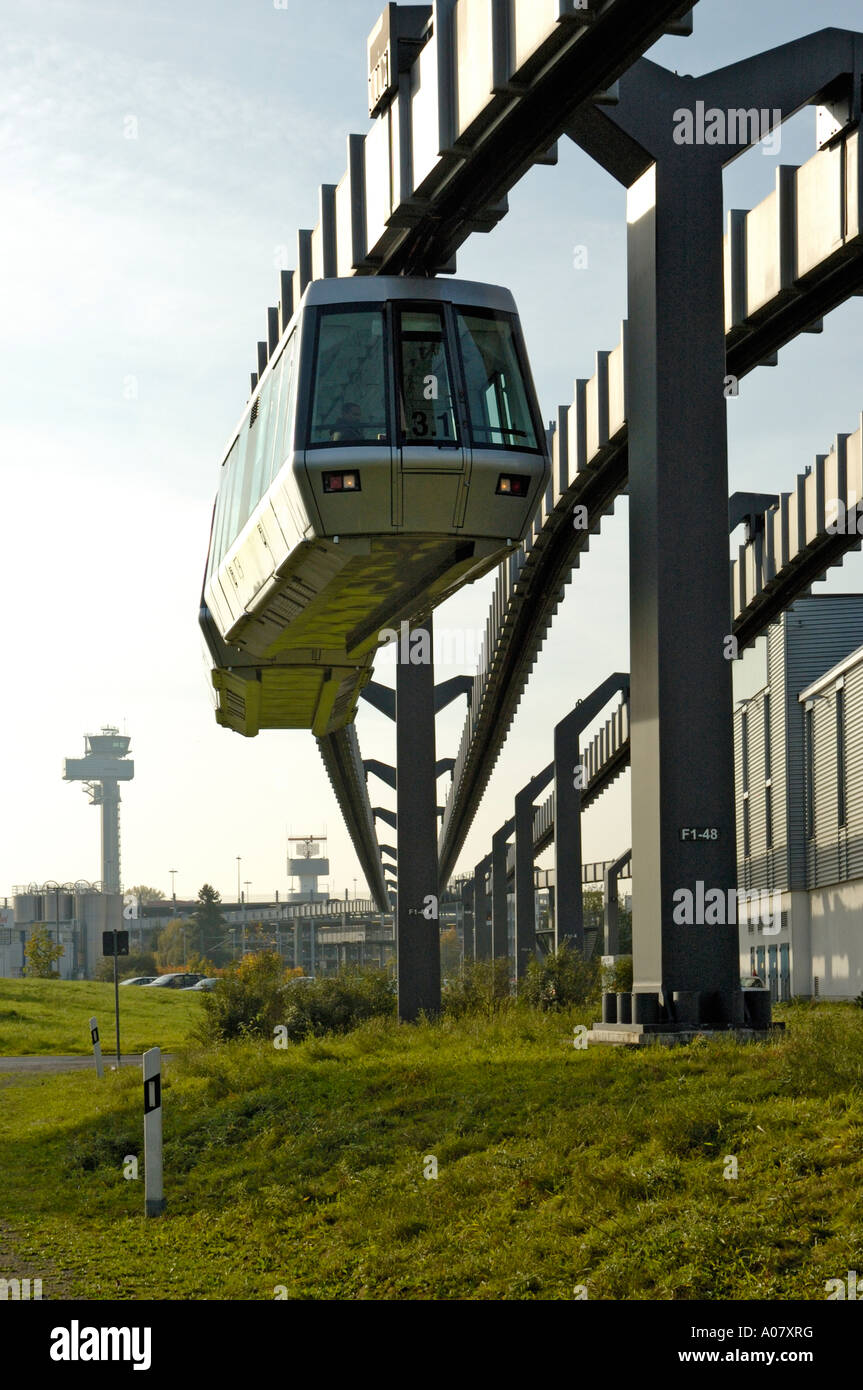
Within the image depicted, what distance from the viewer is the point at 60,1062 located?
34656mm

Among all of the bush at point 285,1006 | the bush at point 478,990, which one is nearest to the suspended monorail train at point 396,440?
the bush at point 478,990

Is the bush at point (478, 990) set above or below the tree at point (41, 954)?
above

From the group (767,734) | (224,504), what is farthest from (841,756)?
(224,504)

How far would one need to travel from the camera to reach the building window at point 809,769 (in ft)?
160

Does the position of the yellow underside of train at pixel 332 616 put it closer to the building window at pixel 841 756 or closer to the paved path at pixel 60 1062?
the paved path at pixel 60 1062

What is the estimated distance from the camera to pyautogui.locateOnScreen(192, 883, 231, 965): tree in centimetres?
17488

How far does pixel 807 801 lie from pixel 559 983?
2224cm

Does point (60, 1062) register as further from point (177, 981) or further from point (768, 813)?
point (177, 981)

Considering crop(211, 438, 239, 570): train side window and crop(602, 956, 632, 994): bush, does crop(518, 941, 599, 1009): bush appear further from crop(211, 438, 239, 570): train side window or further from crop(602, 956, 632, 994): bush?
crop(211, 438, 239, 570): train side window

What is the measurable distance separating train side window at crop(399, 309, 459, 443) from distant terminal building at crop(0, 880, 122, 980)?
15870cm

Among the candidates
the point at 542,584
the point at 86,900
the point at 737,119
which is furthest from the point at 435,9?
the point at 86,900

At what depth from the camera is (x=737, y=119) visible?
671 inches

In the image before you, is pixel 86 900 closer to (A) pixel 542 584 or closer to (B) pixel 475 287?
(A) pixel 542 584

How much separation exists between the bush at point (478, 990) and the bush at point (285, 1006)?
5.60 ft
